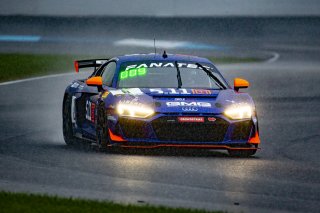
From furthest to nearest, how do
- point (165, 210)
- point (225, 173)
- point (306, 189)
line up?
point (225, 173) → point (306, 189) → point (165, 210)

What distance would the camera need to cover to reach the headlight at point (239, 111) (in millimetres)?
13989

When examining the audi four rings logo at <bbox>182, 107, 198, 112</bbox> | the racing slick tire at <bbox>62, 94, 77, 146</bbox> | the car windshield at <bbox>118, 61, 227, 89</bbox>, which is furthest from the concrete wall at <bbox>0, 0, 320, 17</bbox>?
the audi four rings logo at <bbox>182, 107, 198, 112</bbox>

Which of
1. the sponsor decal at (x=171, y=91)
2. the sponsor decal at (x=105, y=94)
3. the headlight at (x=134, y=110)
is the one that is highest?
the sponsor decal at (x=171, y=91)

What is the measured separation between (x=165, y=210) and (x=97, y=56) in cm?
2594

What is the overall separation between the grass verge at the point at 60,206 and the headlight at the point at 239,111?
4.21 meters

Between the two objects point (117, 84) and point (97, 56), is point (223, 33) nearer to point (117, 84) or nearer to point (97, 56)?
point (97, 56)

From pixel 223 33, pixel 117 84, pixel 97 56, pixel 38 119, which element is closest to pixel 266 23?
pixel 223 33

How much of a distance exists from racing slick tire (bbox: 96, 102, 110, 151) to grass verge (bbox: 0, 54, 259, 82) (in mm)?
11702

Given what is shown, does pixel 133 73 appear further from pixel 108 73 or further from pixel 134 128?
pixel 134 128

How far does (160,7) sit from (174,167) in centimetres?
4015

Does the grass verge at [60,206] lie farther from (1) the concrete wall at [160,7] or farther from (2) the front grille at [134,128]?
(1) the concrete wall at [160,7]

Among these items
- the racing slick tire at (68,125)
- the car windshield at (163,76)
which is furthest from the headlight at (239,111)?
the racing slick tire at (68,125)

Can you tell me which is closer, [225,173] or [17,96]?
[225,173]

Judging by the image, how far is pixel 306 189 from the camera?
11469 mm
